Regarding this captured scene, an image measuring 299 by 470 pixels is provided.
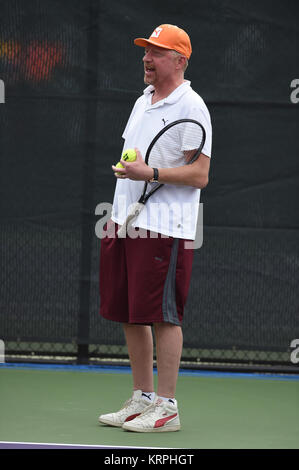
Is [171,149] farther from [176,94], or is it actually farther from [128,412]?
[128,412]

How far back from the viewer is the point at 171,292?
4.38 m

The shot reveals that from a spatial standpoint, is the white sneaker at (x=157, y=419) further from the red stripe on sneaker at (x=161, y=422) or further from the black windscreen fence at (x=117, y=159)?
the black windscreen fence at (x=117, y=159)

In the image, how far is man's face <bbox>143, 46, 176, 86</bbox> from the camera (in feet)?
14.7

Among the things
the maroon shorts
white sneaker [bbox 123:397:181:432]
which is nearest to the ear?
the maroon shorts

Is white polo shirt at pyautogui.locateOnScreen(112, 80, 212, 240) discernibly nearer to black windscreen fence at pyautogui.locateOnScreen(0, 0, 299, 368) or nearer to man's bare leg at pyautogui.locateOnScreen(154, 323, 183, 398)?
man's bare leg at pyautogui.locateOnScreen(154, 323, 183, 398)

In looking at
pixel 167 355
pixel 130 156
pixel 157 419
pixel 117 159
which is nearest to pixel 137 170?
pixel 130 156

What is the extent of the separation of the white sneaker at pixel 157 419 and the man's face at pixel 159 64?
4.71 ft

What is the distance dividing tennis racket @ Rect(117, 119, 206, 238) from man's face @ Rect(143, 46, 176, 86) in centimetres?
27

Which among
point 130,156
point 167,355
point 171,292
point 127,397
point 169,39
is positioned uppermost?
point 169,39

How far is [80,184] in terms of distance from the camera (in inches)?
240

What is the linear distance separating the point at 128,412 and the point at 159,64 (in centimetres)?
158

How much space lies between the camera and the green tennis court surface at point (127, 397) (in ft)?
13.6

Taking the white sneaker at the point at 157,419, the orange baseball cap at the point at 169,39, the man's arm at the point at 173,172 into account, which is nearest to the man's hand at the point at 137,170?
the man's arm at the point at 173,172

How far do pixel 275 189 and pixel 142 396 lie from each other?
191 cm
